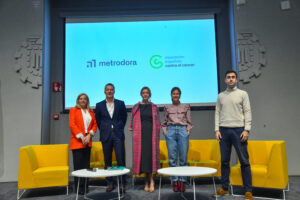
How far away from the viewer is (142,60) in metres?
4.84

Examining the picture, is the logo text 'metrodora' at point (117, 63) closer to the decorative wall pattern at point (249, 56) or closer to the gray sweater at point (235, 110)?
the decorative wall pattern at point (249, 56)

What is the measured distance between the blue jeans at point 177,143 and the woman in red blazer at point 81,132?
107 centimetres

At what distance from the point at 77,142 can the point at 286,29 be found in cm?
414

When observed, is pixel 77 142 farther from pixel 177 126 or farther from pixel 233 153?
pixel 233 153

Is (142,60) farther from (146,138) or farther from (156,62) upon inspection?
(146,138)

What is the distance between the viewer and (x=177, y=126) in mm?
3371

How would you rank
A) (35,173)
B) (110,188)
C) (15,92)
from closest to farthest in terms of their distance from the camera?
(35,173)
(110,188)
(15,92)

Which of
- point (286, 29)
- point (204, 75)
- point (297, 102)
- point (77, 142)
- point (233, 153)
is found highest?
point (286, 29)

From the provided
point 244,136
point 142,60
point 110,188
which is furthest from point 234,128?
point 142,60

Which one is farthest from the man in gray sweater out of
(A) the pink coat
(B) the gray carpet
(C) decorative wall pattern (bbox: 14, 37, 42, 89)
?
(C) decorative wall pattern (bbox: 14, 37, 42, 89)

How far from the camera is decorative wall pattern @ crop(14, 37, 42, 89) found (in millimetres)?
4496

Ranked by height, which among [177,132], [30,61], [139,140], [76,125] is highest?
[30,61]

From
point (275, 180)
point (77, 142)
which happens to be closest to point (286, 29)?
point (275, 180)

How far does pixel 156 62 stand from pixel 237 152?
2.46 metres
